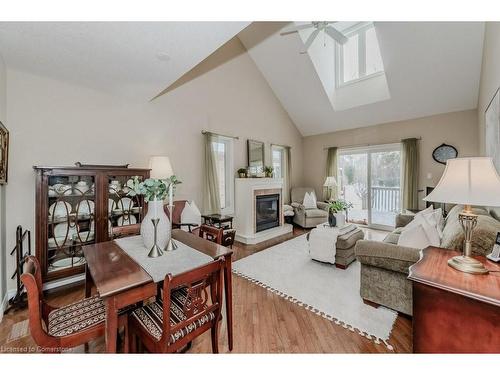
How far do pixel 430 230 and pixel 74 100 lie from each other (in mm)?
4241

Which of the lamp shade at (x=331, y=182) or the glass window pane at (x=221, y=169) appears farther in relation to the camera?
the lamp shade at (x=331, y=182)

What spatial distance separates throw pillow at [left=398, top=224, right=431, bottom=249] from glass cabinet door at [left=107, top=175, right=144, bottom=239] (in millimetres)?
3020

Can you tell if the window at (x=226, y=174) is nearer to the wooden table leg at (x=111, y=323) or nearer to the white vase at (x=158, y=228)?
the white vase at (x=158, y=228)

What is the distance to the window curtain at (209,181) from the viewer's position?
161 inches

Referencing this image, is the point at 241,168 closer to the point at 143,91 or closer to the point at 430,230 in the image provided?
the point at 143,91

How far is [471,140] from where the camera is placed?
412 centimetres

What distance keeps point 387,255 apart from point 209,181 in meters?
3.05

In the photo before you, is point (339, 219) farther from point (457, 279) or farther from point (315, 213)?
point (457, 279)

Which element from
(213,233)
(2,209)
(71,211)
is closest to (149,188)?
(213,233)

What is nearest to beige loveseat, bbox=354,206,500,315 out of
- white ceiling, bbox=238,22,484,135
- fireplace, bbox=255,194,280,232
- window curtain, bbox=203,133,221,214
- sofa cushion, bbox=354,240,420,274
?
sofa cushion, bbox=354,240,420,274

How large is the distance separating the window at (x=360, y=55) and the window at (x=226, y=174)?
128 inches

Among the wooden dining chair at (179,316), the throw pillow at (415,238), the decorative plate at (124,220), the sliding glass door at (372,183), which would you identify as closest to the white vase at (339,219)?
the throw pillow at (415,238)

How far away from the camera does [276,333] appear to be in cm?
178

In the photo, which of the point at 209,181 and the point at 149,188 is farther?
the point at 209,181
